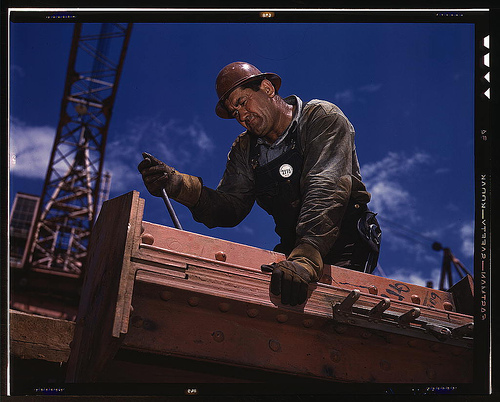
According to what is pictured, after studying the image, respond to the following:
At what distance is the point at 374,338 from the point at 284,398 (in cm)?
57

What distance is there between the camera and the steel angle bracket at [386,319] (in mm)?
2994

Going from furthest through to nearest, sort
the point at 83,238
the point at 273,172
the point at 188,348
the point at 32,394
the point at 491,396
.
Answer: the point at 83,238, the point at 273,172, the point at 491,396, the point at 32,394, the point at 188,348

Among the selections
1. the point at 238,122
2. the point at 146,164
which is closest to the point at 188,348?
the point at 146,164

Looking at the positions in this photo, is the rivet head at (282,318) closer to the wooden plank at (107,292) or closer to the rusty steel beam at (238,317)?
the rusty steel beam at (238,317)

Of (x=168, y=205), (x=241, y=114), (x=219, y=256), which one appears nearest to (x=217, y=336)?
(x=219, y=256)

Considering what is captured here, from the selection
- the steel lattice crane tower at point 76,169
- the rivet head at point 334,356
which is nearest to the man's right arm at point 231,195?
the rivet head at point 334,356

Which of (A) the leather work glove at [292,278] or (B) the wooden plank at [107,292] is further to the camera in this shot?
(A) the leather work glove at [292,278]

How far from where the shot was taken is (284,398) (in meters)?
3.25

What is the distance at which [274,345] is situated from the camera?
9.96 feet

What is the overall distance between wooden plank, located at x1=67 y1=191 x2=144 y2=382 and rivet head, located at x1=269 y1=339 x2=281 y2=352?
30.9 inches

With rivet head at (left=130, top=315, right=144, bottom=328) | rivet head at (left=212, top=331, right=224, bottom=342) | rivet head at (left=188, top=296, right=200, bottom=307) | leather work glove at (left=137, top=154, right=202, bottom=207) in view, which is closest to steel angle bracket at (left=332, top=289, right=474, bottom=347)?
rivet head at (left=212, top=331, right=224, bottom=342)

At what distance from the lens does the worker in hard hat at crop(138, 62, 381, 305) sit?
3529mm

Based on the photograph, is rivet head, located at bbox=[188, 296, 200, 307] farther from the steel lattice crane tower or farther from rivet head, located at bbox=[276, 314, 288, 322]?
the steel lattice crane tower
